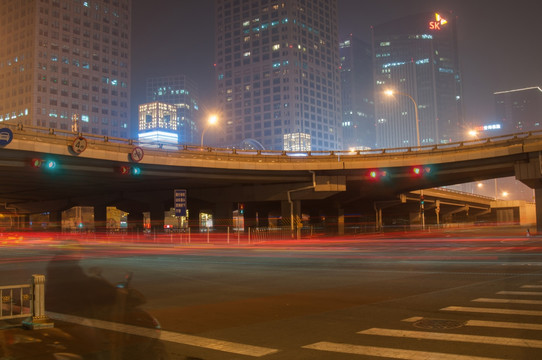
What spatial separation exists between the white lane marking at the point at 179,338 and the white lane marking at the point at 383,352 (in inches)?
30.9

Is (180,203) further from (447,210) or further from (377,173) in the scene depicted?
(447,210)

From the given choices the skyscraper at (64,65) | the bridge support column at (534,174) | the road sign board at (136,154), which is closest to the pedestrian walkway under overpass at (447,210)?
the bridge support column at (534,174)

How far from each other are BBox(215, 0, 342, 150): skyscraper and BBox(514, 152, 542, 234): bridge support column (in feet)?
432

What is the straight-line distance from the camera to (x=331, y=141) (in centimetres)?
19000

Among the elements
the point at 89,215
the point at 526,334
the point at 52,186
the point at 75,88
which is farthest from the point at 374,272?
the point at 75,88

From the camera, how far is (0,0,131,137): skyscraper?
135 meters

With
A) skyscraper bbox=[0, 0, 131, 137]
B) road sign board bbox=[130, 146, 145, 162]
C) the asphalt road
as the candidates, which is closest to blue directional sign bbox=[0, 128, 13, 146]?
road sign board bbox=[130, 146, 145, 162]

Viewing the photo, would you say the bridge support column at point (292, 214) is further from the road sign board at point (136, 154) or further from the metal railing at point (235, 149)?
the road sign board at point (136, 154)

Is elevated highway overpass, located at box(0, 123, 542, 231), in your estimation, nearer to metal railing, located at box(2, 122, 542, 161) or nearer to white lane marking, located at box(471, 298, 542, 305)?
metal railing, located at box(2, 122, 542, 161)

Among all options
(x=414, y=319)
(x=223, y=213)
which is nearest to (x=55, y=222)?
(x=223, y=213)

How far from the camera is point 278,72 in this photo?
563 feet

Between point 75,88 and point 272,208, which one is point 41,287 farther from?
point 75,88

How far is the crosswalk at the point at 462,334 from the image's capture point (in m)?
6.32

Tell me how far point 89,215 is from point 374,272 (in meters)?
124
